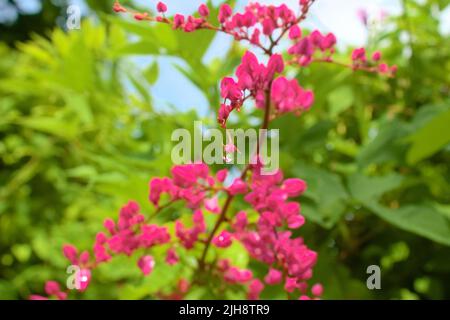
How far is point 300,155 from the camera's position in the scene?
1.00m

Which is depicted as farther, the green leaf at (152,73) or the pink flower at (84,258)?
the green leaf at (152,73)

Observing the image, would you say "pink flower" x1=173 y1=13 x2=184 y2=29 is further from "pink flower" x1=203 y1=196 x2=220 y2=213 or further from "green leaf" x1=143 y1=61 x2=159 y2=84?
"green leaf" x1=143 y1=61 x2=159 y2=84

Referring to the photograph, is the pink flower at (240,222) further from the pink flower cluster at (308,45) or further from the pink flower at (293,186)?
the pink flower cluster at (308,45)

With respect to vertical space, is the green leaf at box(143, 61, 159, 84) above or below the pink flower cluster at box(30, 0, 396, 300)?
above

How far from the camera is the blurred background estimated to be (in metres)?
0.82

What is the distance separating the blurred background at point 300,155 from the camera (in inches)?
32.4

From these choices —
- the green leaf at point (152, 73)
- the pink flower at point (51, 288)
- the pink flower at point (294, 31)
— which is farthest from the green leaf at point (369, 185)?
the green leaf at point (152, 73)

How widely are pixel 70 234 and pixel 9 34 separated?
281 centimetres

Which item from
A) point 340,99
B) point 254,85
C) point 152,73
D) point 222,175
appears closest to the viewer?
point 254,85

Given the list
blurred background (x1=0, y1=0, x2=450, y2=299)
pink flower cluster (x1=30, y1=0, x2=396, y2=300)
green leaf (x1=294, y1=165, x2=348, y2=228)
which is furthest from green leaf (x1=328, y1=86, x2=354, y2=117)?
pink flower cluster (x1=30, y1=0, x2=396, y2=300)

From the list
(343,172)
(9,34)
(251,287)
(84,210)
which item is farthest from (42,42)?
(9,34)

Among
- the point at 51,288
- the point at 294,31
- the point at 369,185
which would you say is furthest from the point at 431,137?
the point at 51,288

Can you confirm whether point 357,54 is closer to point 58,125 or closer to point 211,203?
point 211,203
